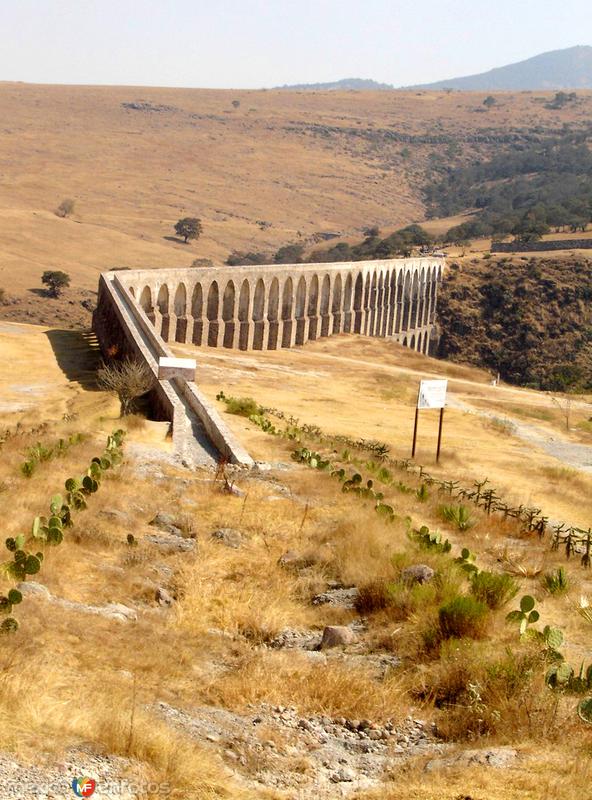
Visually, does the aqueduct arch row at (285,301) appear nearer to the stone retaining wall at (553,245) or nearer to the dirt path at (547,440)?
the stone retaining wall at (553,245)

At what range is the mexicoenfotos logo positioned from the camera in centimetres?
518

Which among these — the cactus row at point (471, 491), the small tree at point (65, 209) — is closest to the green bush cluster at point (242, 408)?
the cactus row at point (471, 491)

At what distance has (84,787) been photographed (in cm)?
521

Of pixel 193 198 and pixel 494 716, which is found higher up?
pixel 193 198

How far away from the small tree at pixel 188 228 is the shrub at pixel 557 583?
9390cm

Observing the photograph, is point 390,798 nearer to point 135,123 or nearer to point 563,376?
point 563,376

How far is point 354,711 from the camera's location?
7328 millimetres

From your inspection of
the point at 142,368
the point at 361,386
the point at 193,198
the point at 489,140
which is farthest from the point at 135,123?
the point at 142,368

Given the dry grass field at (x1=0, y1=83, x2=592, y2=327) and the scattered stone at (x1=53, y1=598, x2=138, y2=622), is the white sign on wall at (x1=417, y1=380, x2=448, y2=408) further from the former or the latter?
the dry grass field at (x1=0, y1=83, x2=592, y2=327)

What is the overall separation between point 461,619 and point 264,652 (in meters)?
1.75

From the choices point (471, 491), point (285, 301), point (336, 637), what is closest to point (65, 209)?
point (285, 301)

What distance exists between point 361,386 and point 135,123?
443 ft

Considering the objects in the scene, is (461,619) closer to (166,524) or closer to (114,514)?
(166,524)

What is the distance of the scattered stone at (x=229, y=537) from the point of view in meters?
11.6
